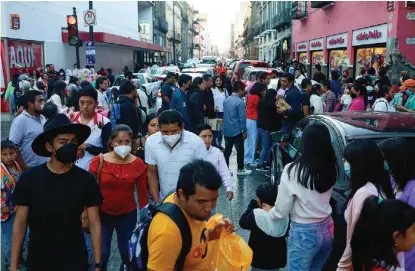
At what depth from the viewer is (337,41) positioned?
2320 centimetres

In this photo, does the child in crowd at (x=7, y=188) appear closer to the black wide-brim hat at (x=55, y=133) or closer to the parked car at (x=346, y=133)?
the black wide-brim hat at (x=55, y=133)

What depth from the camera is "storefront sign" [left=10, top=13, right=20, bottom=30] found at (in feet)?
56.6

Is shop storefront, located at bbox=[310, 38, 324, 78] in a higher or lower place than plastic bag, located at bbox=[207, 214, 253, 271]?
higher

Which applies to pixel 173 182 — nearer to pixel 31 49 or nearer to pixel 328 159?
pixel 328 159

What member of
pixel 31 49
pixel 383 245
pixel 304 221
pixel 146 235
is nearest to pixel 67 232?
pixel 146 235

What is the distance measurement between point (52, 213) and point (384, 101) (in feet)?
21.7

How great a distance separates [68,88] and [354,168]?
9.21 m

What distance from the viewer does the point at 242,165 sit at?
8617mm

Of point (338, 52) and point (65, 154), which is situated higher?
point (338, 52)

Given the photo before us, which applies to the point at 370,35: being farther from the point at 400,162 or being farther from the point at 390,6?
the point at 400,162

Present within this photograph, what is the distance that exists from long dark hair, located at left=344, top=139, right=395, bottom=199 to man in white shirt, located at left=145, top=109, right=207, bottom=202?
4.84 feet

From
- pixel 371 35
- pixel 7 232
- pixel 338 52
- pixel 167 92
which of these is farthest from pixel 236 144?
pixel 338 52

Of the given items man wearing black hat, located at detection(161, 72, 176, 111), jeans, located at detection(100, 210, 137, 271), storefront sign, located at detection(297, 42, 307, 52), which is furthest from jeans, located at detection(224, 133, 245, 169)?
storefront sign, located at detection(297, 42, 307, 52)

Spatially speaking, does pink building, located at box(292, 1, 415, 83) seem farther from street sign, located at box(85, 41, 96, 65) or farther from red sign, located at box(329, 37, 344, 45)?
street sign, located at box(85, 41, 96, 65)
